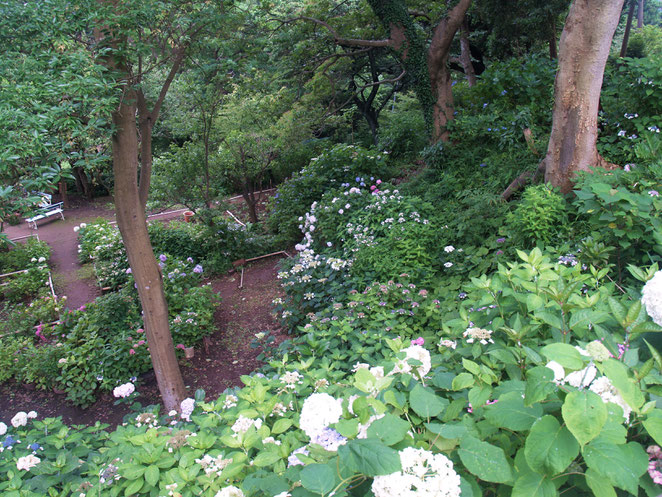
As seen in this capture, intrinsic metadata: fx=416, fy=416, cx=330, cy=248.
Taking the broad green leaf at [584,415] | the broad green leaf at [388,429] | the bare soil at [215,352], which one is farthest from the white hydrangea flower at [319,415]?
the bare soil at [215,352]

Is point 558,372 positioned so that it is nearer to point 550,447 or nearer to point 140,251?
point 550,447

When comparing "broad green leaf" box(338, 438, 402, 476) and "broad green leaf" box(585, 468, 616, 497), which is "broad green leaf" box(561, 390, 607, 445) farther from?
"broad green leaf" box(338, 438, 402, 476)

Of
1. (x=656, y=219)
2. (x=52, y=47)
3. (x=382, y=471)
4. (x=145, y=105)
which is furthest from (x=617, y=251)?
(x=52, y=47)

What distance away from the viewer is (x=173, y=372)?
4.11m

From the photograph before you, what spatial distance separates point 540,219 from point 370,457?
3.62 meters

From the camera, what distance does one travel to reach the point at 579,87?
13.6 ft

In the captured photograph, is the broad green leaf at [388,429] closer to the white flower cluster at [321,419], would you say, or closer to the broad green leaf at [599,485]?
the white flower cluster at [321,419]

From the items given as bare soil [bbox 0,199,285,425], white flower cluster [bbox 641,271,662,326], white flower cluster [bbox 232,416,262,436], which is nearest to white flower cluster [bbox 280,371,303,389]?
white flower cluster [bbox 232,416,262,436]

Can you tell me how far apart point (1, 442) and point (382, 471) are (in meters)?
2.42

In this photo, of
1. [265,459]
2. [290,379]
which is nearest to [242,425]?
[265,459]

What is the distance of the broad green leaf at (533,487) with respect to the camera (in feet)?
2.90

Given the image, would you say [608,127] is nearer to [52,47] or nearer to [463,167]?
[463,167]

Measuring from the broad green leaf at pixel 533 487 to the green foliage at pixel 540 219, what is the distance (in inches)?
129

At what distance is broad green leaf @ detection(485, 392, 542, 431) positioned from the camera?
0.95 meters
